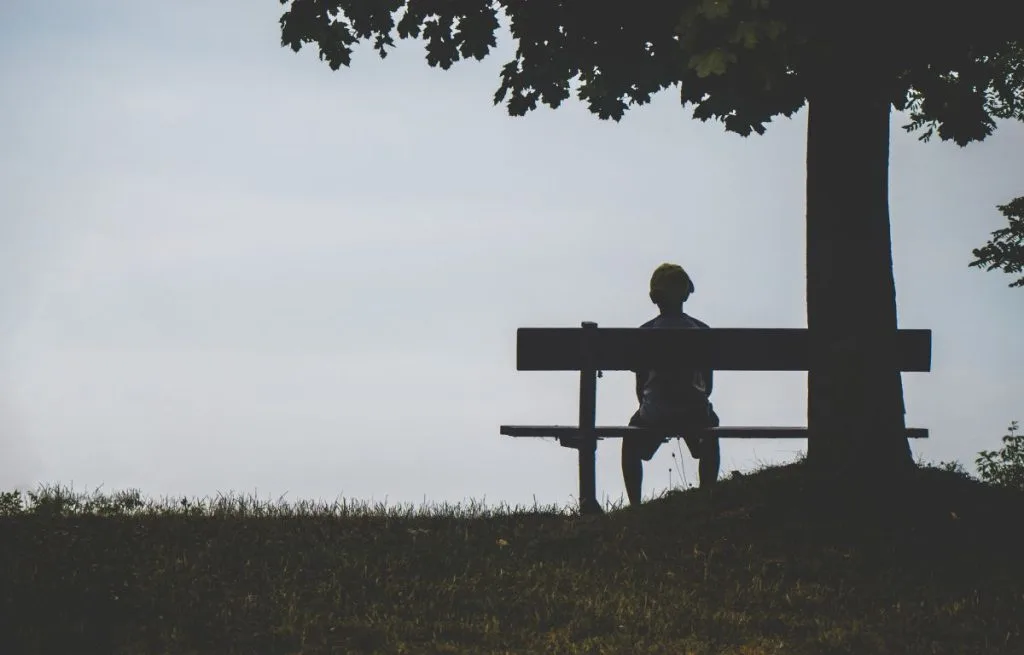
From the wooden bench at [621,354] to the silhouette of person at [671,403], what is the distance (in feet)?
A: 0.72

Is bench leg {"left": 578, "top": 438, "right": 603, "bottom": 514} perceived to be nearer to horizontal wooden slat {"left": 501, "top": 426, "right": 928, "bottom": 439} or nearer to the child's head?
horizontal wooden slat {"left": 501, "top": 426, "right": 928, "bottom": 439}

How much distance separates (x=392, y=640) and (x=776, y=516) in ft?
11.3

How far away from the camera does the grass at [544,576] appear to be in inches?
291

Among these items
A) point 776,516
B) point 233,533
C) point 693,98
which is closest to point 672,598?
point 776,516

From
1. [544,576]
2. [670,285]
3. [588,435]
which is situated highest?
[670,285]

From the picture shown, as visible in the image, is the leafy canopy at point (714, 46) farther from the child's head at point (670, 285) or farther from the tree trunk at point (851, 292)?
the child's head at point (670, 285)

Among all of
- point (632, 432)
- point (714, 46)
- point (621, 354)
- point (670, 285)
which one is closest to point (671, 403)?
point (632, 432)

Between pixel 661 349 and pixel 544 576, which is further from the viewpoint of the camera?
pixel 661 349

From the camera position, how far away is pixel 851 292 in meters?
9.62

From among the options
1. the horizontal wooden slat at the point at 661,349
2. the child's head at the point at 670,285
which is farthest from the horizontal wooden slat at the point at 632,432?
the child's head at the point at 670,285

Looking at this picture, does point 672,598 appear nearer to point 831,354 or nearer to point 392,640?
point 392,640

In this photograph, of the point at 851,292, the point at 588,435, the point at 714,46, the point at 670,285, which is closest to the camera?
the point at 714,46

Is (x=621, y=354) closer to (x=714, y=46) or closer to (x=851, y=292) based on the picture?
(x=851, y=292)

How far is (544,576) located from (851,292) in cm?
352
